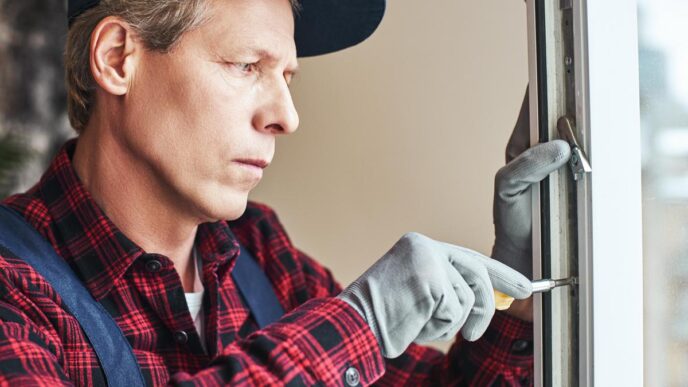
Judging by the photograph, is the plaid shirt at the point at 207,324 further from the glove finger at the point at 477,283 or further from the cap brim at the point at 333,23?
the cap brim at the point at 333,23

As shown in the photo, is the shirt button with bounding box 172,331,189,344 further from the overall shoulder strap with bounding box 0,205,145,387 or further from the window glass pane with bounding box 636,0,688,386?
the window glass pane with bounding box 636,0,688,386

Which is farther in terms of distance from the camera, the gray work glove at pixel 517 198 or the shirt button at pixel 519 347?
the shirt button at pixel 519 347

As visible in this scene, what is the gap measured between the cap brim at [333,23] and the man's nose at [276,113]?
19 centimetres

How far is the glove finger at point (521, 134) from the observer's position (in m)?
0.98

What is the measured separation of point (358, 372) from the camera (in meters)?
0.85

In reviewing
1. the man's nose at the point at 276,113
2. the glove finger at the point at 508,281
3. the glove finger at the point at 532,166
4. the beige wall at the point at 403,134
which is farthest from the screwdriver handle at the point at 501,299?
the man's nose at the point at 276,113

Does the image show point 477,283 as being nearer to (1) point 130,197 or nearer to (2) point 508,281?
(2) point 508,281

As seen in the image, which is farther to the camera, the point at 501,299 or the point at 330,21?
the point at 330,21

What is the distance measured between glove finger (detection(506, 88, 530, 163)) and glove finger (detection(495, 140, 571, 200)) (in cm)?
5

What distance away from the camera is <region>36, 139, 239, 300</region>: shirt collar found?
1.08 metres

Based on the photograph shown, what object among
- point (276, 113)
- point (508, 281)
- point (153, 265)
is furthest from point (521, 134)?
point (153, 265)

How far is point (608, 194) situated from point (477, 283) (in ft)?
0.55

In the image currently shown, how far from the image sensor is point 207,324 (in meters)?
1.18

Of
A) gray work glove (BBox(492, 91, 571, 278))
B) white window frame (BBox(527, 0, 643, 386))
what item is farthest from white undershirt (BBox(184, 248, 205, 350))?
white window frame (BBox(527, 0, 643, 386))
